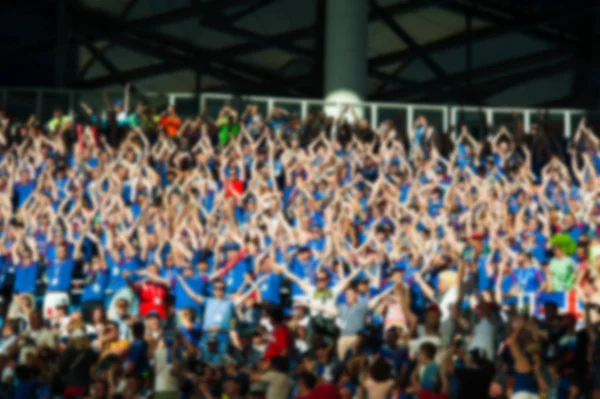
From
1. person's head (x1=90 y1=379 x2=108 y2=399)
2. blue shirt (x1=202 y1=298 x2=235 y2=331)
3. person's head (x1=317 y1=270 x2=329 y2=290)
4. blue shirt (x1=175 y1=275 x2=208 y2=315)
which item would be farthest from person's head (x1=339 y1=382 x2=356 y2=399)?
blue shirt (x1=175 y1=275 x2=208 y2=315)

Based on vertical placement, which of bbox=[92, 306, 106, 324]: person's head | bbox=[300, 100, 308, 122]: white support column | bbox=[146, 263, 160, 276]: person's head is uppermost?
bbox=[300, 100, 308, 122]: white support column

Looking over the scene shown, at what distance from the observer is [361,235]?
26.1 meters

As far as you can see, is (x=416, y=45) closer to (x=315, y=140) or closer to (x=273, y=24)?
(x=273, y=24)

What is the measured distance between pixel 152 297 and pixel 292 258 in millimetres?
2374

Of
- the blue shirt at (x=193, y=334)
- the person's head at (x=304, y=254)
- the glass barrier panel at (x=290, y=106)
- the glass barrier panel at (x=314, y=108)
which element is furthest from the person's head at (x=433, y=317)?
the glass barrier panel at (x=314, y=108)

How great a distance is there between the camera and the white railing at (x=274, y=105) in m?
35.3

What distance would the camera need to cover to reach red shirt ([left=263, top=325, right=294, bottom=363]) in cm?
1898

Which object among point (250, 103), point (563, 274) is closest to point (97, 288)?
point (563, 274)

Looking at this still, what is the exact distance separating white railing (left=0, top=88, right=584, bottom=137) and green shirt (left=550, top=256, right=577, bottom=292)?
12.6m

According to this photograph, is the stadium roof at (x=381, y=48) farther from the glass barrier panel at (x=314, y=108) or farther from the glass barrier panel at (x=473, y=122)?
the glass barrier panel at (x=473, y=122)

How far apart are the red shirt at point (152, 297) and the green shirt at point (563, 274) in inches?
224

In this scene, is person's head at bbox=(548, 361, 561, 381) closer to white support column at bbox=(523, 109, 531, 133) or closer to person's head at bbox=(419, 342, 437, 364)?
person's head at bbox=(419, 342, 437, 364)

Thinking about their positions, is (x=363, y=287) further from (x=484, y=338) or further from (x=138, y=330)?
(x=138, y=330)

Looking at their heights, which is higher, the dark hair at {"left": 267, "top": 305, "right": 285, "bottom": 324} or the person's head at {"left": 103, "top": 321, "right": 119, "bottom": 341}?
the dark hair at {"left": 267, "top": 305, "right": 285, "bottom": 324}
